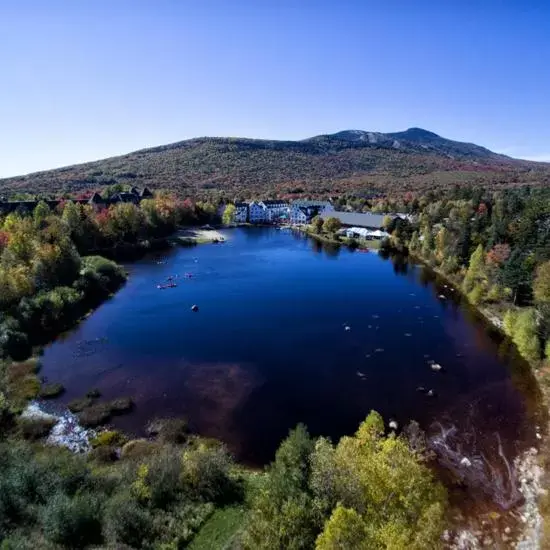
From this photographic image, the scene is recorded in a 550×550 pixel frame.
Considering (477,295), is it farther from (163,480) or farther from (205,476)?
(163,480)

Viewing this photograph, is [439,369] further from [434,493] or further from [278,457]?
[278,457]

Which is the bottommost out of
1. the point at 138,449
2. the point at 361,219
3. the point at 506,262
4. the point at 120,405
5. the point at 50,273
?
the point at 138,449

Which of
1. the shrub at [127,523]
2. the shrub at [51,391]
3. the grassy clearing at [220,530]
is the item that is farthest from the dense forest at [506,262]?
the shrub at [51,391]

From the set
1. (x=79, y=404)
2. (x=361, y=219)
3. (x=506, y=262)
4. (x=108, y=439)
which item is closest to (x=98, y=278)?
(x=79, y=404)

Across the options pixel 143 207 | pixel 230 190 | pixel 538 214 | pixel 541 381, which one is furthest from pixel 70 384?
pixel 230 190

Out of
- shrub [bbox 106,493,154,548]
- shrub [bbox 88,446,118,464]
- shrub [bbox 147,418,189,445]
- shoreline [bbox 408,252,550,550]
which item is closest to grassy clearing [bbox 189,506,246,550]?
shrub [bbox 106,493,154,548]
